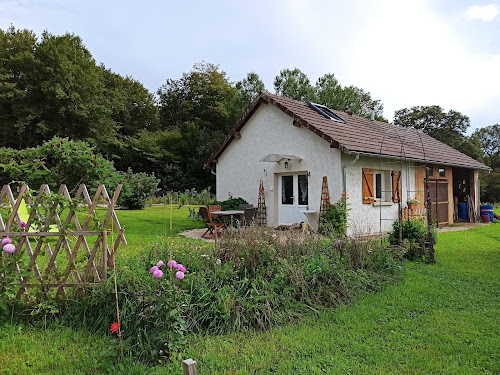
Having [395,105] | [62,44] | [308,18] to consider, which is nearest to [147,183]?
[308,18]

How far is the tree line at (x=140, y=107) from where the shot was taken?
3006 centimetres

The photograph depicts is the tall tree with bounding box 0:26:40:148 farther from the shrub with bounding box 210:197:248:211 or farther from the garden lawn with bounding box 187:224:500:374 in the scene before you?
the garden lawn with bounding box 187:224:500:374

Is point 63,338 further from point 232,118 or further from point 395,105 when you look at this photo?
point 395,105

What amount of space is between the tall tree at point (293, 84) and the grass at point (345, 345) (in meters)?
31.0

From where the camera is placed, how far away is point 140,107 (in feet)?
132

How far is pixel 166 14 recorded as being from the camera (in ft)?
34.4

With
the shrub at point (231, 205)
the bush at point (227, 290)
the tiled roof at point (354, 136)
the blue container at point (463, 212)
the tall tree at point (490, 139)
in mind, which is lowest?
the bush at point (227, 290)

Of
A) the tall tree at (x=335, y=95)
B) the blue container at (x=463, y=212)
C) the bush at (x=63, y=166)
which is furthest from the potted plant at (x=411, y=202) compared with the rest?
the tall tree at (x=335, y=95)

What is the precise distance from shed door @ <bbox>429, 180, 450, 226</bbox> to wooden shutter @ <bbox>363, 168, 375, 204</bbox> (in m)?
4.36

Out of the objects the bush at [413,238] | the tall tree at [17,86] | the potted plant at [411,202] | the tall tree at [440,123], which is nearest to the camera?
the bush at [413,238]

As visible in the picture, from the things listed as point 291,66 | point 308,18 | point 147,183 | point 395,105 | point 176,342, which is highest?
point 291,66

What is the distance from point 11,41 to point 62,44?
392cm

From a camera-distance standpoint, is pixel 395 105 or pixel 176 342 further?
pixel 395 105

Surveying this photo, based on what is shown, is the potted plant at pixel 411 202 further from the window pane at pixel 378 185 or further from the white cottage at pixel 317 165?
the window pane at pixel 378 185
